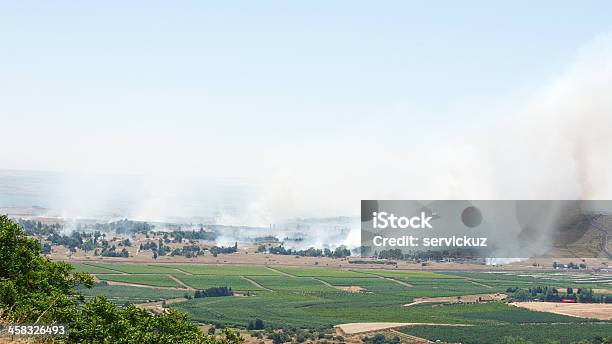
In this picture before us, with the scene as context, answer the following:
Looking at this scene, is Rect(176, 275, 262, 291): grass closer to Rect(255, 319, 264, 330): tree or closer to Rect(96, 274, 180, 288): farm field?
Rect(96, 274, 180, 288): farm field

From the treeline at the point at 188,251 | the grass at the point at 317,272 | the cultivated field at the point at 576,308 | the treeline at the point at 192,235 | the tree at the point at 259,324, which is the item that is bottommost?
the tree at the point at 259,324

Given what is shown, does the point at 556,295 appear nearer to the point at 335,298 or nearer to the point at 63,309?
the point at 335,298

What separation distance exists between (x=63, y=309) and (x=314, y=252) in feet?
285

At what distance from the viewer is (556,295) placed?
68062mm

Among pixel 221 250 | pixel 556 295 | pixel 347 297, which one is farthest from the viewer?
pixel 221 250

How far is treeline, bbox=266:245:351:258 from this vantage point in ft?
A: 337

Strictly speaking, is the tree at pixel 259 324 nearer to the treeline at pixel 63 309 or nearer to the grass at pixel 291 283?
the grass at pixel 291 283

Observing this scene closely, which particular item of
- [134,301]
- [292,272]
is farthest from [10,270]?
[292,272]

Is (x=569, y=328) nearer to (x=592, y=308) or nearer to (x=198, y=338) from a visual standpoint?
(x=592, y=308)

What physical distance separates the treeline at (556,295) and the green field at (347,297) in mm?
4448

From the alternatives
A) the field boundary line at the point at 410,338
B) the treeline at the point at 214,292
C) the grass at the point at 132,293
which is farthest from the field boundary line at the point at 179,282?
the field boundary line at the point at 410,338

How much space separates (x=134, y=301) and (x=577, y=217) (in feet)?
154

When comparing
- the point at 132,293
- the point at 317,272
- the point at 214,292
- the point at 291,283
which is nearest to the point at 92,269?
the point at 132,293

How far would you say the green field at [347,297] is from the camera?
174 feet
